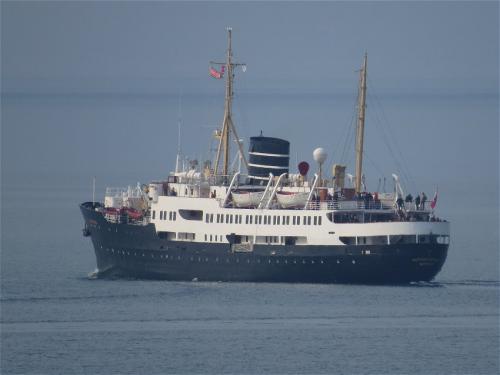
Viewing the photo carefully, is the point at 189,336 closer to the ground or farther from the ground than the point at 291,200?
closer to the ground

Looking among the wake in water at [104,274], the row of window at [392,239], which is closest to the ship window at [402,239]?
the row of window at [392,239]

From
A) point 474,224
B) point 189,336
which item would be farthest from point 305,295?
point 474,224

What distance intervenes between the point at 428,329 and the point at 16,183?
125m

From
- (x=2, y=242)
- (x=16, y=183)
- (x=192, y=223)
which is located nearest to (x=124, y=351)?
(x=192, y=223)

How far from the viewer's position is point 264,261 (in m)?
74.9

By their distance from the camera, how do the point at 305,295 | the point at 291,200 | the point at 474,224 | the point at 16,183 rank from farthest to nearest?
the point at 16,183, the point at 474,224, the point at 291,200, the point at 305,295

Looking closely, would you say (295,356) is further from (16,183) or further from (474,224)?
(16,183)

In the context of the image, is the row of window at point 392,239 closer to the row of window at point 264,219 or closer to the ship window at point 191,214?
the row of window at point 264,219

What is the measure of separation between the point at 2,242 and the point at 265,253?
28435mm

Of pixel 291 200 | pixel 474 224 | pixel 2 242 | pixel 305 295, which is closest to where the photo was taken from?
pixel 305 295

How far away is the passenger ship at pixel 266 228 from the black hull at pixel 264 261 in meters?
0.04

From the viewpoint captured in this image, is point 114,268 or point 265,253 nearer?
point 265,253

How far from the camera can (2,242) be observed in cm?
9881

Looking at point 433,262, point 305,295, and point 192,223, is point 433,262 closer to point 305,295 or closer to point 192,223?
point 305,295
